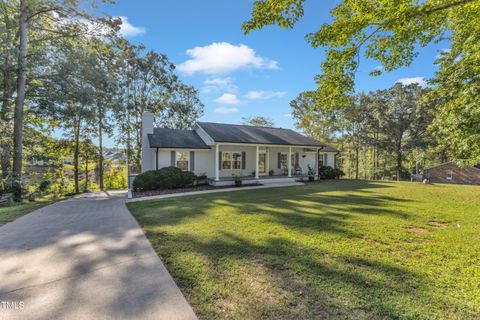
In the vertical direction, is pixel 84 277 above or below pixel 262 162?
below

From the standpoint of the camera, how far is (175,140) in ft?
50.5

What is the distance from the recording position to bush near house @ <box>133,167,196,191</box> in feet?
40.9

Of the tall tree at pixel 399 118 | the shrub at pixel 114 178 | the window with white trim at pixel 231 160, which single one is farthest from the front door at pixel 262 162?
the tall tree at pixel 399 118

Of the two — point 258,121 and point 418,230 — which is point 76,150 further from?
point 258,121

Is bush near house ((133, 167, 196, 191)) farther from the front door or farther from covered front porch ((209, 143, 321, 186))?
the front door

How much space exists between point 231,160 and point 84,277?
13.4 metres

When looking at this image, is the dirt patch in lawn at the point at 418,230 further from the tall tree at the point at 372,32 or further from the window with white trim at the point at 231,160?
the window with white trim at the point at 231,160

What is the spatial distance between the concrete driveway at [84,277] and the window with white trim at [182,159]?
30.1ft

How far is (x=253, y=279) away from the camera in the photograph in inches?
122

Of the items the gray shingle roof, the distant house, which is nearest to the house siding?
the gray shingle roof

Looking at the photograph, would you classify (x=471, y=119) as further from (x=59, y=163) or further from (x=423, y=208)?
(x=59, y=163)

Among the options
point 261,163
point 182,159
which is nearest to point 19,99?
point 182,159

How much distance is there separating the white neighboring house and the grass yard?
312 inches

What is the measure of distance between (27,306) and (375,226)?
21.6 feet
